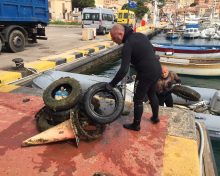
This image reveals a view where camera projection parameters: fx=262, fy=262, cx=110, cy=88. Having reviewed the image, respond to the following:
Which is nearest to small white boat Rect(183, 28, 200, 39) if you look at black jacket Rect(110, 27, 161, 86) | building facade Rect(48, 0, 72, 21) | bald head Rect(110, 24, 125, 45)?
building facade Rect(48, 0, 72, 21)

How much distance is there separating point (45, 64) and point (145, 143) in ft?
23.8

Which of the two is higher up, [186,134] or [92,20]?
[92,20]

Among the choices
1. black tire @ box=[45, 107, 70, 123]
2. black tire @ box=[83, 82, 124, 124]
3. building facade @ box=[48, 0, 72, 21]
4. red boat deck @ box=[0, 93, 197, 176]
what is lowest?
red boat deck @ box=[0, 93, 197, 176]

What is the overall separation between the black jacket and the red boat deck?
1012 mm

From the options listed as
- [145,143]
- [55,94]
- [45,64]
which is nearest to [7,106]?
[55,94]

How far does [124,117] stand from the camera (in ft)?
17.6

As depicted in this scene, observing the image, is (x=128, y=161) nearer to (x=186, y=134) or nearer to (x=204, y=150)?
(x=186, y=134)

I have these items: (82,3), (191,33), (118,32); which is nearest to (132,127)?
(118,32)

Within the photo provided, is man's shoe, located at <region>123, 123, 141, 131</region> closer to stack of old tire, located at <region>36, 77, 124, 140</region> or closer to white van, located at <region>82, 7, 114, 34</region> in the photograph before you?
stack of old tire, located at <region>36, 77, 124, 140</region>

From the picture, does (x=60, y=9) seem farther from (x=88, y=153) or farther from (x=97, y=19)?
(x=88, y=153)

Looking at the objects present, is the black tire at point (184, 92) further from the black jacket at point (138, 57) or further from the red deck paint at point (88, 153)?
the black jacket at point (138, 57)

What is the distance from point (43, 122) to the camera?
4805 mm

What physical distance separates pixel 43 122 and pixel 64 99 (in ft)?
2.01

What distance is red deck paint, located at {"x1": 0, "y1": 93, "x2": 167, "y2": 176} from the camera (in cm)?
371
